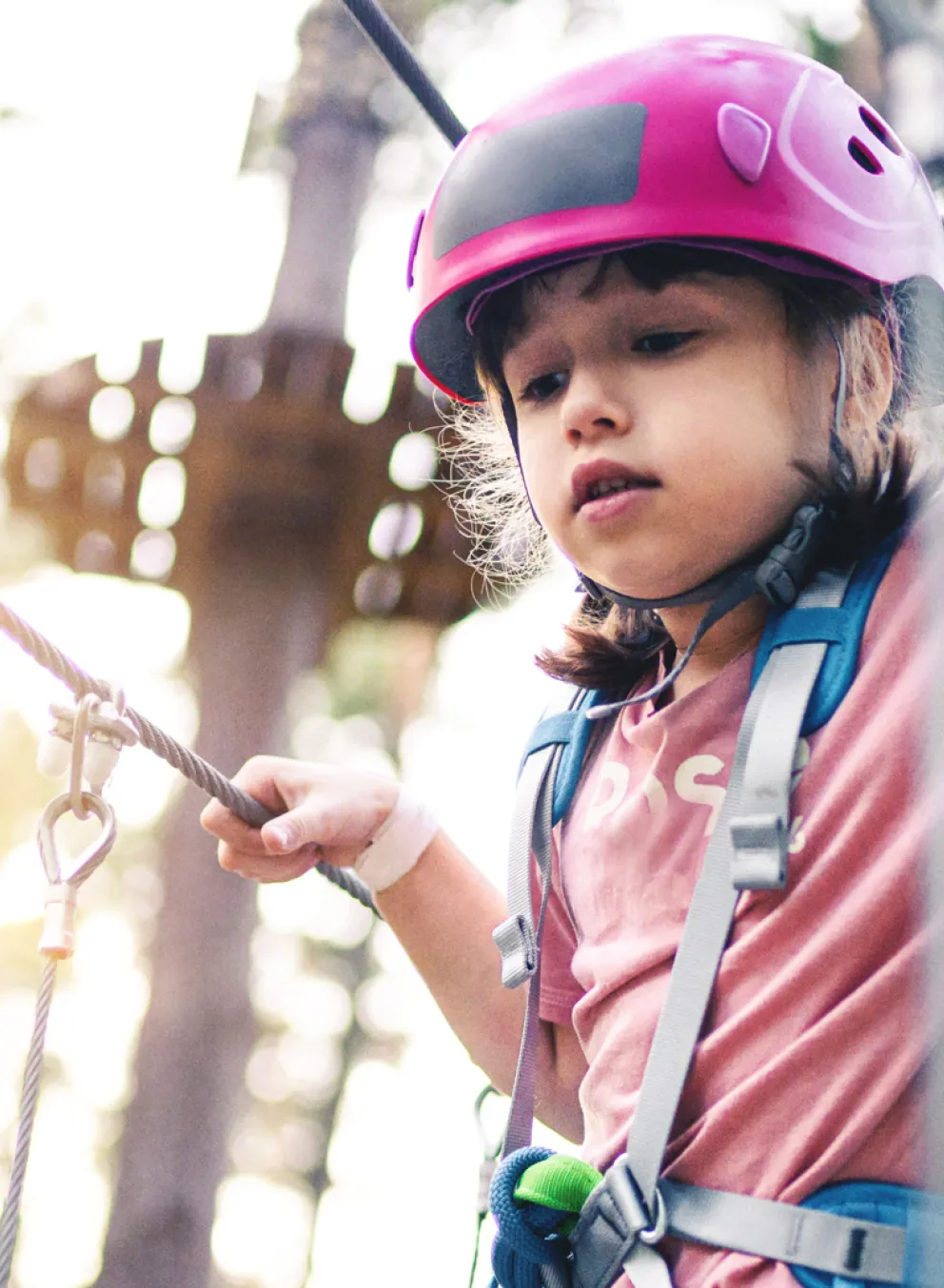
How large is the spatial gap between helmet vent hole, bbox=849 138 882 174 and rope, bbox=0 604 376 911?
0.78 metres

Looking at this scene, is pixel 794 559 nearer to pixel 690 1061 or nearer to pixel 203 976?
pixel 690 1061

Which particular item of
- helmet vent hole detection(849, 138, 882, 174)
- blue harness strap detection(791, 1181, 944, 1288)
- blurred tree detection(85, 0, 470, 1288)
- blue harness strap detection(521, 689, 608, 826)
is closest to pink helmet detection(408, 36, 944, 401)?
helmet vent hole detection(849, 138, 882, 174)

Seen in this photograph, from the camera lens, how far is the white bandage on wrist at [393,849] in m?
1.35

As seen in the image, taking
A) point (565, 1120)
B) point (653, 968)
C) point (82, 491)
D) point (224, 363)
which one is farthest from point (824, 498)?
point (82, 491)

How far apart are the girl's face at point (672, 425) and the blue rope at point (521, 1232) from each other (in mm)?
458

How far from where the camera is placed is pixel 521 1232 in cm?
94

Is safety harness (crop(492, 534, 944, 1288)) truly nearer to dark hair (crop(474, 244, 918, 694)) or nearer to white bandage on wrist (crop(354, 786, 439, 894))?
dark hair (crop(474, 244, 918, 694))

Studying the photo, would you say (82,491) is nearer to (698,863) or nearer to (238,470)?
(238,470)

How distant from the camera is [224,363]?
254cm

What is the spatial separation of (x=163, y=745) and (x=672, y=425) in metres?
0.52

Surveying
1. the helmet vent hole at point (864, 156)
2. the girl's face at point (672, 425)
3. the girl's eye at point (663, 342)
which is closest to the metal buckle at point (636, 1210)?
the girl's face at point (672, 425)

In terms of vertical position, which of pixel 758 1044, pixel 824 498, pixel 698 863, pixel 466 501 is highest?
pixel 466 501

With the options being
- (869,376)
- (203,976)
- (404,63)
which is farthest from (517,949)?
(203,976)

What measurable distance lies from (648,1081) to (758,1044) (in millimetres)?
82
